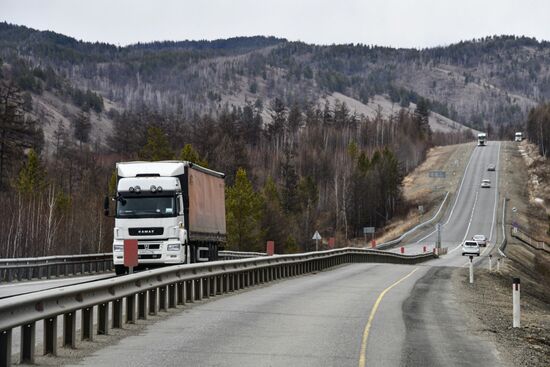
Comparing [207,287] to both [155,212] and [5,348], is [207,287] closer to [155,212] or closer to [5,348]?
[155,212]

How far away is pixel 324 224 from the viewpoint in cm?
13600

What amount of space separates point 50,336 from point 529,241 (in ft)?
341

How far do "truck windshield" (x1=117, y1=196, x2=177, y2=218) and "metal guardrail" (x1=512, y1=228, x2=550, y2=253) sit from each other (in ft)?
277

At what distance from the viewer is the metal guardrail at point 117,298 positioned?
10727mm

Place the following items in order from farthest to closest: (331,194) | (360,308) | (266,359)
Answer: (331,194)
(360,308)
(266,359)

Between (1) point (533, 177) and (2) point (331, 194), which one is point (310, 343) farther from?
(1) point (533, 177)

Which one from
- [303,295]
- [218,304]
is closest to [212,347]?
[218,304]

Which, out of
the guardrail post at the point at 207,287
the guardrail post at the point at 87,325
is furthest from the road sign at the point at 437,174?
the guardrail post at the point at 87,325

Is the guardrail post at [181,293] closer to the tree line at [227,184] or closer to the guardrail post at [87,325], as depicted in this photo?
the guardrail post at [87,325]

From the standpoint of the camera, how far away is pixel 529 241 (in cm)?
10969

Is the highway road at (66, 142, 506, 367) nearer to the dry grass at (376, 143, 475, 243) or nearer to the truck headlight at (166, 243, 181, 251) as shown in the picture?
the truck headlight at (166, 243, 181, 251)

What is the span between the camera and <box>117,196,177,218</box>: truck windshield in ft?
93.5

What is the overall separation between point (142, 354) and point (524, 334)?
29.4 ft

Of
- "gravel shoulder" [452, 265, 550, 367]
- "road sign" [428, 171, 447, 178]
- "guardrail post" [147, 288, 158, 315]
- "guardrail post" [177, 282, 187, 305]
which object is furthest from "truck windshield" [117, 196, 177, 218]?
"road sign" [428, 171, 447, 178]
